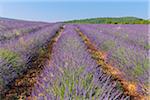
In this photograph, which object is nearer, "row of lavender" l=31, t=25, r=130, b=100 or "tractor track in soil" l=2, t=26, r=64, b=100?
"row of lavender" l=31, t=25, r=130, b=100

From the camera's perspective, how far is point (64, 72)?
456cm

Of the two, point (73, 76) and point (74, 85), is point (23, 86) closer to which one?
point (73, 76)

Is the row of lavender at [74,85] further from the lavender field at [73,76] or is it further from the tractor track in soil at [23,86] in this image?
the tractor track in soil at [23,86]

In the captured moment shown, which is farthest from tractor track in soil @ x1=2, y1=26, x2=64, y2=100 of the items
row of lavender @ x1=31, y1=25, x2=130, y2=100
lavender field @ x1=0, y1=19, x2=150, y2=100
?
row of lavender @ x1=31, y1=25, x2=130, y2=100

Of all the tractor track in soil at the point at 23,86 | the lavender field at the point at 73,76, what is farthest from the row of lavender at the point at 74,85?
the tractor track in soil at the point at 23,86

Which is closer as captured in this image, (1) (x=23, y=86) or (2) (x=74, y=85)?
(2) (x=74, y=85)

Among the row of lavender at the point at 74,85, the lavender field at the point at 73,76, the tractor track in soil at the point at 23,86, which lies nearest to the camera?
the row of lavender at the point at 74,85

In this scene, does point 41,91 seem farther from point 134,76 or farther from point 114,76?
point 114,76

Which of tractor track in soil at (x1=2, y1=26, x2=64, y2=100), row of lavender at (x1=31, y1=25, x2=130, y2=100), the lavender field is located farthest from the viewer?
tractor track in soil at (x1=2, y1=26, x2=64, y2=100)

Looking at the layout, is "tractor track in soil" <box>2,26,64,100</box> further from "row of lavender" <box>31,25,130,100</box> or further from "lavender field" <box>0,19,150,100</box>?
"row of lavender" <box>31,25,130,100</box>

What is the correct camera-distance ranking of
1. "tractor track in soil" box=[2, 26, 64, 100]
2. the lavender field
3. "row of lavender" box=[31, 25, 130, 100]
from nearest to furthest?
"row of lavender" box=[31, 25, 130, 100] < the lavender field < "tractor track in soil" box=[2, 26, 64, 100]

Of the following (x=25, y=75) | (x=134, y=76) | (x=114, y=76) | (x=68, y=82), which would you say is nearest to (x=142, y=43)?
(x=114, y=76)

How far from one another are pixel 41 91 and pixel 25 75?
3.69m

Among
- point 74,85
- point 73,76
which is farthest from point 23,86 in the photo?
point 74,85
